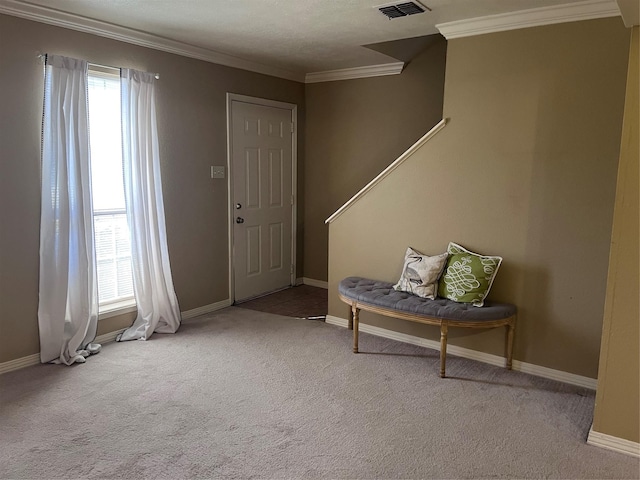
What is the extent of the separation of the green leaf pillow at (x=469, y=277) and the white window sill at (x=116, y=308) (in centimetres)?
243

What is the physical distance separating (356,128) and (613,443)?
3.74m

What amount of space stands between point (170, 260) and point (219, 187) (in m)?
0.84

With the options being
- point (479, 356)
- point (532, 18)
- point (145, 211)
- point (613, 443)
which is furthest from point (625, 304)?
point (145, 211)

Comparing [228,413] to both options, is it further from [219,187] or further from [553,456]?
[219,187]

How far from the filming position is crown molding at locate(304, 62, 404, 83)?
4.93 metres

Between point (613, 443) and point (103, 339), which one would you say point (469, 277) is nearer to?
point (613, 443)

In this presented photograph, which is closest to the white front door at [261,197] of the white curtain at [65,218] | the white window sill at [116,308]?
the white window sill at [116,308]

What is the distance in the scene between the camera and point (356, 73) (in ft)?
16.9

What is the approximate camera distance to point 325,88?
543 cm

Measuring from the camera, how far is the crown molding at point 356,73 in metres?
4.93

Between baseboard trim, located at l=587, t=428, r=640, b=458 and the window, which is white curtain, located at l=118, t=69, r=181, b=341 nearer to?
the window

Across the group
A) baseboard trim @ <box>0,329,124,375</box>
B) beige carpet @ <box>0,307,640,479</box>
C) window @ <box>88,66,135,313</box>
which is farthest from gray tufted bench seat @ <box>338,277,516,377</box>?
baseboard trim @ <box>0,329,124,375</box>

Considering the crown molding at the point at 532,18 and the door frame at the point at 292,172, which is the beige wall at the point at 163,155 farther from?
the crown molding at the point at 532,18

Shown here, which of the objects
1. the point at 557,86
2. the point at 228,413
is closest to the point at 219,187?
the point at 228,413
